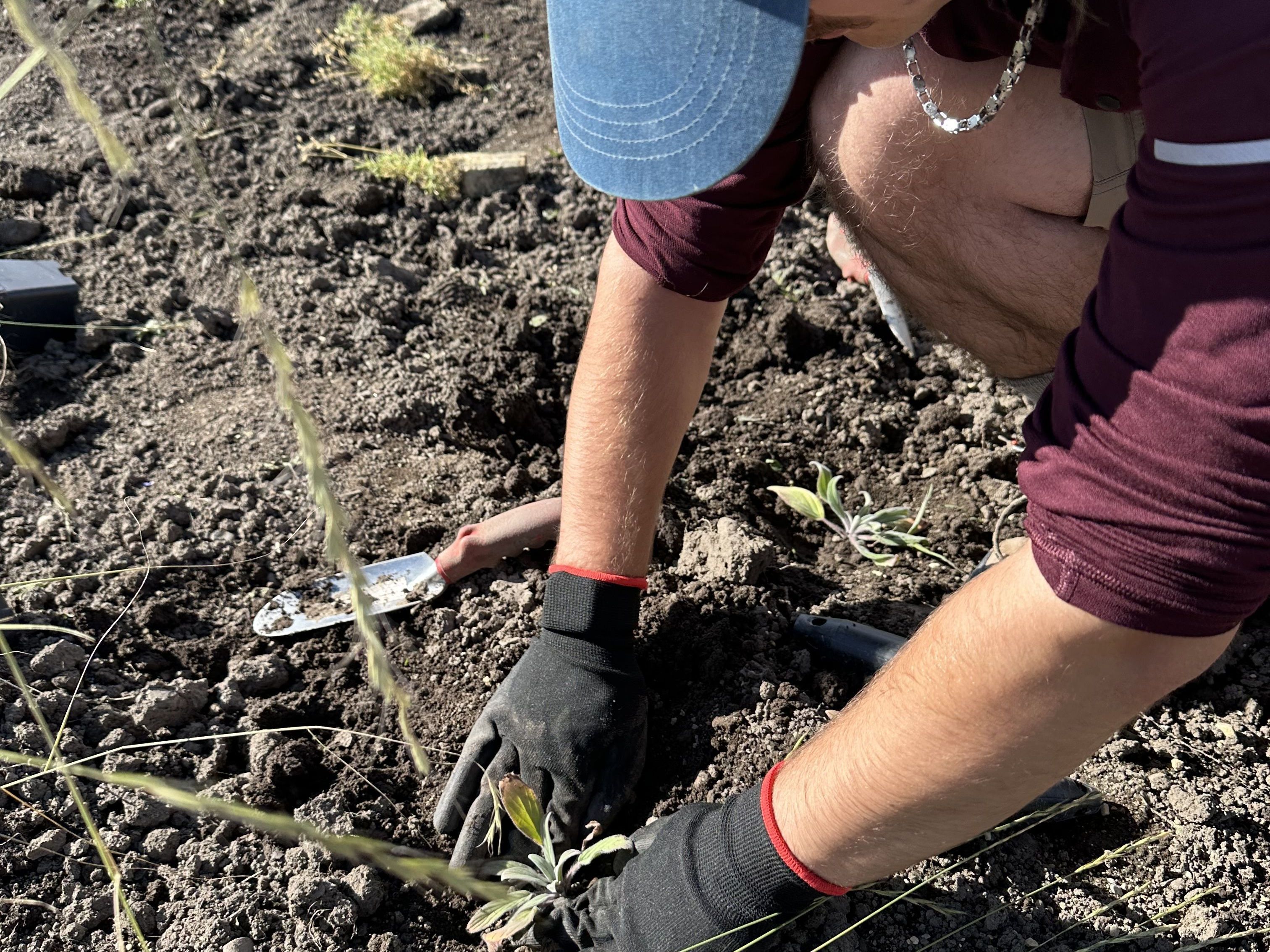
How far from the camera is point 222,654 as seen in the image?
76.7 inches

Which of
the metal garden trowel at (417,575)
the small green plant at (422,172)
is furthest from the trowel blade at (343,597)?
the small green plant at (422,172)

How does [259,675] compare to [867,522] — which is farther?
[867,522]

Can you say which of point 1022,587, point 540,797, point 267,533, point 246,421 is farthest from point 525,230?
point 1022,587

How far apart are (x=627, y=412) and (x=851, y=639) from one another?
578mm

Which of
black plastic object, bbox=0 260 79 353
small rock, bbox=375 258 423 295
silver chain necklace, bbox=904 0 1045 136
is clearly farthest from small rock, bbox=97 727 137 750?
silver chain necklace, bbox=904 0 1045 136

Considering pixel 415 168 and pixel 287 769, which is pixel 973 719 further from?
pixel 415 168

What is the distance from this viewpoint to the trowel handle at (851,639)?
185 cm

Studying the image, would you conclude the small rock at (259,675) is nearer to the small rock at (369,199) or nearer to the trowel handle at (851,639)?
the trowel handle at (851,639)

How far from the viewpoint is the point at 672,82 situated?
1.17 metres

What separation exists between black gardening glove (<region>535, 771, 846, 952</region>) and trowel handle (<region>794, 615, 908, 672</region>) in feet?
1.52

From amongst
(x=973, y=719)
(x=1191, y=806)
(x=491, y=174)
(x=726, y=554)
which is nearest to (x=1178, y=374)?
(x=973, y=719)

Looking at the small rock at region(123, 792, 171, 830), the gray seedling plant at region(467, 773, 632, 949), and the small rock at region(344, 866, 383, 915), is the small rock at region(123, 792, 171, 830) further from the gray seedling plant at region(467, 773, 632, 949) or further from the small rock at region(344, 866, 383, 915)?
the gray seedling plant at region(467, 773, 632, 949)

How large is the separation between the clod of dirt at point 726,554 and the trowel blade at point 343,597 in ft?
1.62

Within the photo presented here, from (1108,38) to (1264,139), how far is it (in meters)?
0.38
